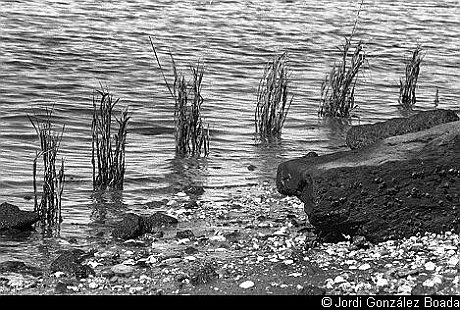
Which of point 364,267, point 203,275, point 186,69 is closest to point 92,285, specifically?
point 203,275

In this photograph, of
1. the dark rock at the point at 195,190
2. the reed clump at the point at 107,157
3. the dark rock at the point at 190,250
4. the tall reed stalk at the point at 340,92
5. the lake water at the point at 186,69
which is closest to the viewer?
the dark rock at the point at 190,250

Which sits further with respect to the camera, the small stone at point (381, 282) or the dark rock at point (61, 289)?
the dark rock at point (61, 289)

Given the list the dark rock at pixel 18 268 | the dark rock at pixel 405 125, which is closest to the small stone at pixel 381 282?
the dark rock at pixel 18 268

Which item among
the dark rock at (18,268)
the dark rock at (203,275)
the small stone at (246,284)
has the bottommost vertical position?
the dark rock at (18,268)

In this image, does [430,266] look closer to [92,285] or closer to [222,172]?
[92,285]

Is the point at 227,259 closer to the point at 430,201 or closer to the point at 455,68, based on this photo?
the point at 430,201

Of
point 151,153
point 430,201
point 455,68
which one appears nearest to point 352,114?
point 151,153

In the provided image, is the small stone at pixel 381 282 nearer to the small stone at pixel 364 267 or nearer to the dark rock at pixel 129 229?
the small stone at pixel 364 267

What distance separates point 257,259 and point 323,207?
590 millimetres

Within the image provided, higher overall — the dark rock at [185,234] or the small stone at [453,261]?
the small stone at [453,261]

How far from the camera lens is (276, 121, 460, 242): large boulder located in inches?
264

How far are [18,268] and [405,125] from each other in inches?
160

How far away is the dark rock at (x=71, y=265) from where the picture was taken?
6258mm

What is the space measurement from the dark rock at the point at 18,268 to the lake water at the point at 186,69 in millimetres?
474
